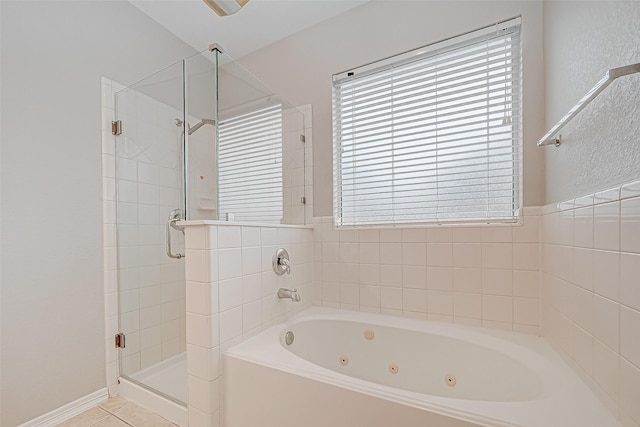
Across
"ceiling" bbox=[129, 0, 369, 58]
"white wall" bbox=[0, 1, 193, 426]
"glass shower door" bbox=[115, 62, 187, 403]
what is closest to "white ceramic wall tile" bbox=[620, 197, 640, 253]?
"ceiling" bbox=[129, 0, 369, 58]

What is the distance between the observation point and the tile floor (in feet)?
4.81

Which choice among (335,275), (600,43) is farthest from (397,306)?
(600,43)

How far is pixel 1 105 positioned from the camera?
1322 mm

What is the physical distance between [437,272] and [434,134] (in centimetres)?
82

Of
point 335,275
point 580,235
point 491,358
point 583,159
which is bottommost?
point 491,358

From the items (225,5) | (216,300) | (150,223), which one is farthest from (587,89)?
(150,223)

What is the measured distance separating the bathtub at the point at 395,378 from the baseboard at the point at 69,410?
1.02 meters

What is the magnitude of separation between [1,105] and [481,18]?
252 cm

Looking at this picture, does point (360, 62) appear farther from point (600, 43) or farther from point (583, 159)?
point (583, 159)

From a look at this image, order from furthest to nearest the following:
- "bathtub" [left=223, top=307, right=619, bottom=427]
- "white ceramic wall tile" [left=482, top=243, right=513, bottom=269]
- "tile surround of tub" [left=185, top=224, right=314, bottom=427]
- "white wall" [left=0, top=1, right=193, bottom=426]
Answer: "white ceramic wall tile" [left=482, top=243, right=513, bottom=269] < "white wall" [left=0, top=1, right=193, bottom=426] < "tile surround of tub" [left=185, top=224, right=314, bottom=427] < "bathtub" [left=223, top=307, right=619, bottom=427]

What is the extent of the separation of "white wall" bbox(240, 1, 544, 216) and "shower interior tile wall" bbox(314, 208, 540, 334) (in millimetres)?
252

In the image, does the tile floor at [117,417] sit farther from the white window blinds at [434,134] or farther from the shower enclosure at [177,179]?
the white window blinds at [434,134]

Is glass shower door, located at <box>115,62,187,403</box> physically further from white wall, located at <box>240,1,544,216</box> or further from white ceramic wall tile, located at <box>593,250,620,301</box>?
white ceramic wall tile, located at <box>593,250,620,301</box>

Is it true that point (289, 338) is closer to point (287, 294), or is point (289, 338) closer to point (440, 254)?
point (287, 294)
